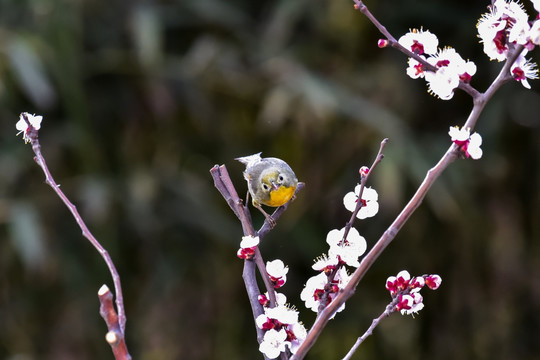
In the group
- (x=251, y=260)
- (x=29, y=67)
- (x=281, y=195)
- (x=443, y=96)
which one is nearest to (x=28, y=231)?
(x=29, y=67)

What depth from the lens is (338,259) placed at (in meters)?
0.53

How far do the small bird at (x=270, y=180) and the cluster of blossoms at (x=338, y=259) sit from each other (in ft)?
0.47

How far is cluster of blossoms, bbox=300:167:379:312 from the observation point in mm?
527

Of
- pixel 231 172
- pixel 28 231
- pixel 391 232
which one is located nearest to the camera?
pixel 391 232

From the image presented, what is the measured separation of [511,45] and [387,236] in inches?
6.5

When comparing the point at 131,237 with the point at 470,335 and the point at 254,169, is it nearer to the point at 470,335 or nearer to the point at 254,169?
the point at 470,335

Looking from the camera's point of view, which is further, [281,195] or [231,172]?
[231,172]

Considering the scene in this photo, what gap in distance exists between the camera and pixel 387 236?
479 millimetres

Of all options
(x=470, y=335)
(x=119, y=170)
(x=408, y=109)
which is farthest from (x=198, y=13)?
(x=470, y=335)

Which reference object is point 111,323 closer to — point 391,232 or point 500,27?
point 391,232

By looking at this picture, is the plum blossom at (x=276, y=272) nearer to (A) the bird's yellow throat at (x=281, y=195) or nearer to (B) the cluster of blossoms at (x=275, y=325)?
(B) the cluster of blossoms at (x=275, y=325)

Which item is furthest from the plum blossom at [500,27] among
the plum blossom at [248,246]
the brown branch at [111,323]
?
the brown branch at [111,323]

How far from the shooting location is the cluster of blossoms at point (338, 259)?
20.7 inches

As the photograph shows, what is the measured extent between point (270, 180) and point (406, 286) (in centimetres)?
20
